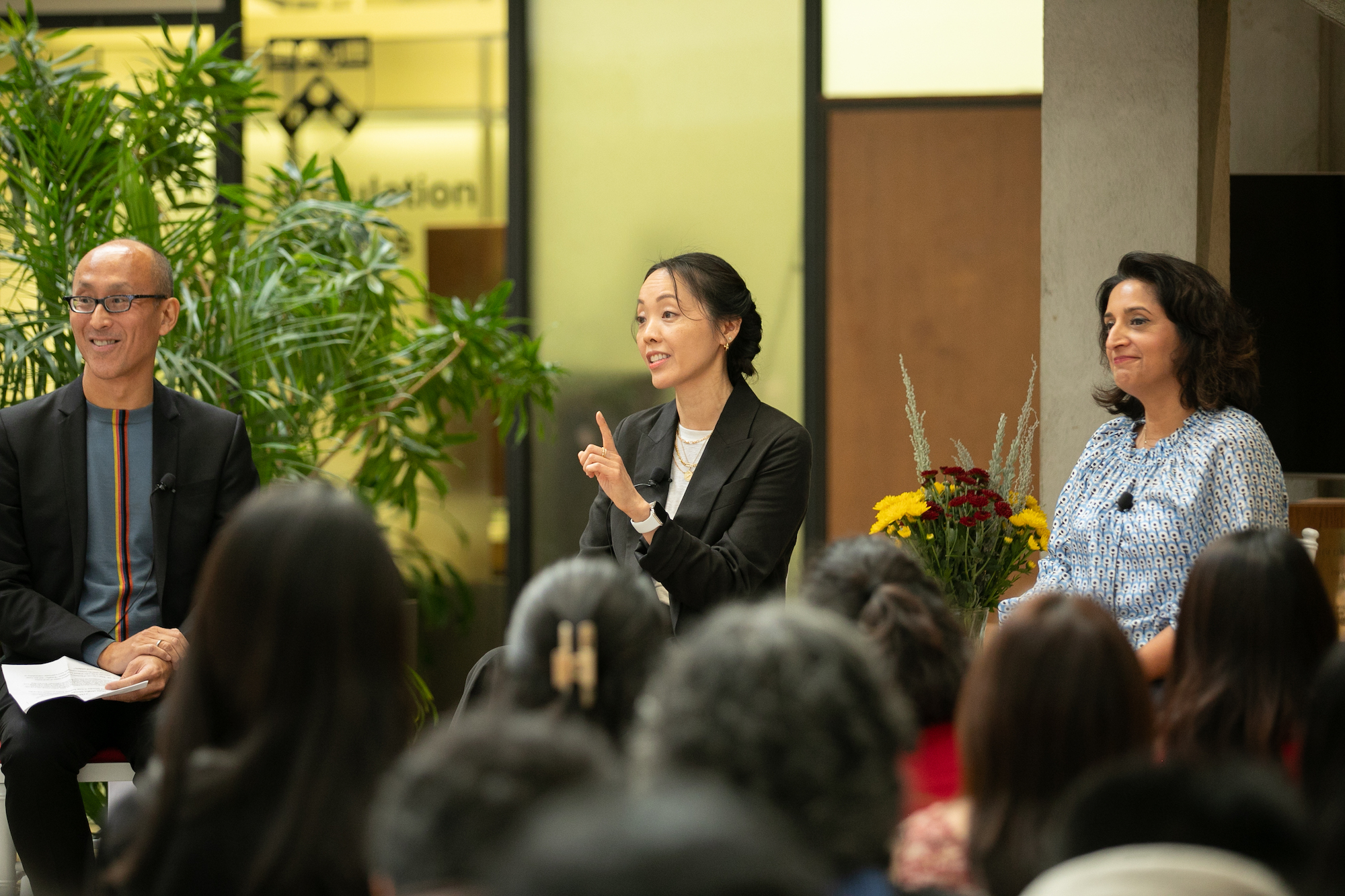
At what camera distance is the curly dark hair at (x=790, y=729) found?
3.46 feet

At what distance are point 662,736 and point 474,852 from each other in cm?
19

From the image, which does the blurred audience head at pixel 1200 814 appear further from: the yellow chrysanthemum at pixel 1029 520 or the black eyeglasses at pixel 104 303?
the black eyeglasses at pixel 104 303

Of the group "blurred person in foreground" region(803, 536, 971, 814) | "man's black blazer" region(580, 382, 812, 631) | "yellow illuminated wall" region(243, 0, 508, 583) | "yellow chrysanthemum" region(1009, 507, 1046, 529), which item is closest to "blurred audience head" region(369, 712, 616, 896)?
"blurred person in foreground" region(803, 536, 971, 814)

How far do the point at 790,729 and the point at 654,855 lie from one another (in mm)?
420

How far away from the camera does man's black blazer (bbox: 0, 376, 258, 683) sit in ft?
9.35

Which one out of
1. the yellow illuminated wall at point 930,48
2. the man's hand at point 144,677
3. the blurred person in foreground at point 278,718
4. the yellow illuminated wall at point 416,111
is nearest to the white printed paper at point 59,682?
the man's hand at point 144,677

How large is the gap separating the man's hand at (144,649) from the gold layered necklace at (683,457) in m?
1.19

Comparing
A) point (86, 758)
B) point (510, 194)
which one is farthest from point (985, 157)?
point (86, 758)

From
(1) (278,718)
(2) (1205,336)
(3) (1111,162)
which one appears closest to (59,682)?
(1) (278,718)

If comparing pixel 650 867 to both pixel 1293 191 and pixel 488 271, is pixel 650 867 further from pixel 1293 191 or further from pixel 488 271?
pixel 488 271

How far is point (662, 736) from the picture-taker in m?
1.08

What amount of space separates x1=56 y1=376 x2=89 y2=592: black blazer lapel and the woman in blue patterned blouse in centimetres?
213

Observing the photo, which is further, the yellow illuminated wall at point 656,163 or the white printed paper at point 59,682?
the yellow illuminated wall at point 656,163

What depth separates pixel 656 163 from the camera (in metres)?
5.16
